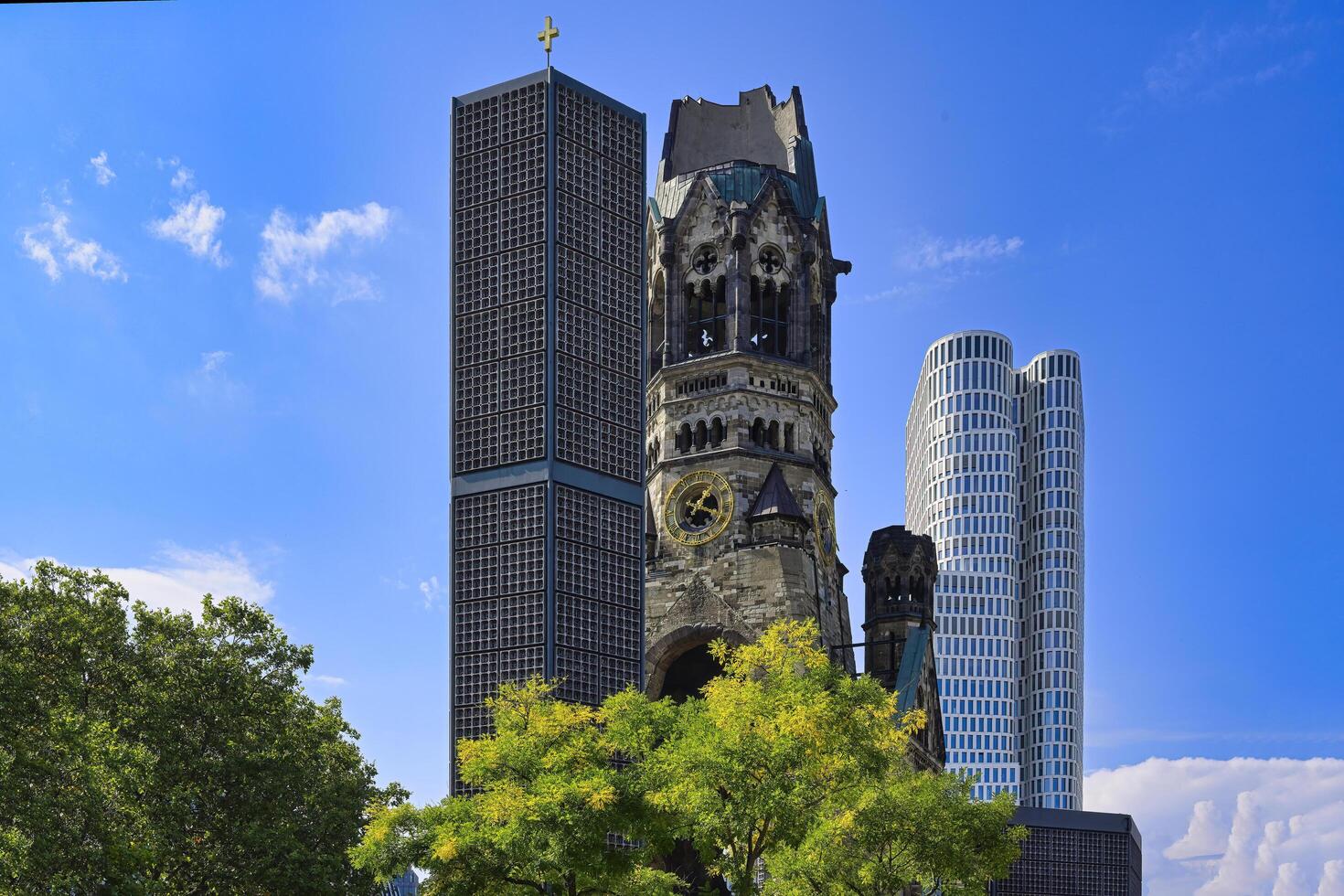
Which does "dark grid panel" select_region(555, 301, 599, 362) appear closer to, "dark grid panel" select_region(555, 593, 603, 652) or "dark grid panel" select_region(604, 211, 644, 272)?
"dark grid panel" select_region(604, 211, 644, 272)

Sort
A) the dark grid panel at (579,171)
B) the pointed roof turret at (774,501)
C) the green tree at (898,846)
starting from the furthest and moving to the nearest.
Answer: the pointed roof turret at (774,501), the dark grid panel at (579,171), the green tree at (898,846)

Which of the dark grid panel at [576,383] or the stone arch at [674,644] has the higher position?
the dark grid panel at [576,383]

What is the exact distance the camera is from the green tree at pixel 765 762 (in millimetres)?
A: 44250

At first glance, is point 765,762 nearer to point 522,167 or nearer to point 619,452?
point 619,452

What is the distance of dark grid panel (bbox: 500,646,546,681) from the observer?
57562 millimetres

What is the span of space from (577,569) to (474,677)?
5.24 metres

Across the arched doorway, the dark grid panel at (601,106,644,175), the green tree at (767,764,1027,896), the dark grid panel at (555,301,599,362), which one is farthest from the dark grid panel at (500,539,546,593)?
the arched doorway

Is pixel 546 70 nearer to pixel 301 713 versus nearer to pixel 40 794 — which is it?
pixel 301 713

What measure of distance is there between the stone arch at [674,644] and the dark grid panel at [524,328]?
19.6 metres

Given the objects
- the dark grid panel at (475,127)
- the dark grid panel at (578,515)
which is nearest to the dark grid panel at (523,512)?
the dark grid panel at (578,515)

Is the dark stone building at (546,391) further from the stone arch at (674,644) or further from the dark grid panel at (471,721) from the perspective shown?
the stone arch at (674,644)

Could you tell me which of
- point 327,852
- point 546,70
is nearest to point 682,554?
point 546,70

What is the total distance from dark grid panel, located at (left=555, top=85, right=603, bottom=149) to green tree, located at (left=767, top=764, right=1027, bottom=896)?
1107 inches

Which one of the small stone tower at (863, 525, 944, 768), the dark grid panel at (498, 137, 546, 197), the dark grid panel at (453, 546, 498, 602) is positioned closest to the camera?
the dark grid panel at (453, 546, 498, 602)
